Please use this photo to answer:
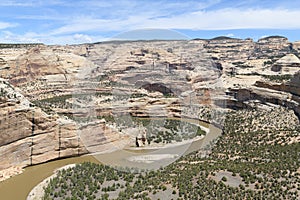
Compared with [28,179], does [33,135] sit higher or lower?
higher

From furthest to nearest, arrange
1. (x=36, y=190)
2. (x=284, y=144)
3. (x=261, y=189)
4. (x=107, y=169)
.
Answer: (x=284, y=144) < (x=107, y=169) < (x=36, y=190) < (x=261, y=189)

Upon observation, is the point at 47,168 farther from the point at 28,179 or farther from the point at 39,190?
the point at 39,190

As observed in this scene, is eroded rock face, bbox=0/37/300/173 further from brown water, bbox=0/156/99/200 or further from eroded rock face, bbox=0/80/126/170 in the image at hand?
brown water, bbox=0/156/99/200

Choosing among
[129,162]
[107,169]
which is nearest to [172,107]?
[129,162]

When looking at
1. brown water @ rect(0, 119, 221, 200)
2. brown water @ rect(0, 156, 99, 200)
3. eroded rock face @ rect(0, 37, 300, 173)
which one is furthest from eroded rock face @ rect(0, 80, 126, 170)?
brown water @ rect(0, 119, 221, 200)

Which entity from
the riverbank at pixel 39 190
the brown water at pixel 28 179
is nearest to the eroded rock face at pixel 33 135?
the brown water at pixel 28 179

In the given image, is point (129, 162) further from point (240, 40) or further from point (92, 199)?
point (240, 40)

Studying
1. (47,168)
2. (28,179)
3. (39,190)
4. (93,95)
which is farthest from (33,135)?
(93,95)

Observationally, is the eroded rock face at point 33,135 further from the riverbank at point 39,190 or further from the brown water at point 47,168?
the riverbank at point 39,190
